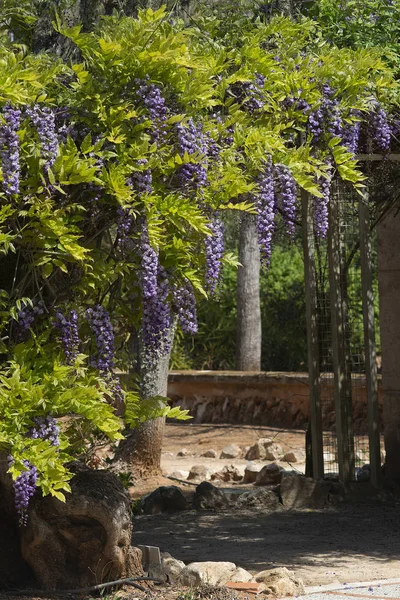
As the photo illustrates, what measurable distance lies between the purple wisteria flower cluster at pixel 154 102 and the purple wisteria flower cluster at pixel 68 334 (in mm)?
1039

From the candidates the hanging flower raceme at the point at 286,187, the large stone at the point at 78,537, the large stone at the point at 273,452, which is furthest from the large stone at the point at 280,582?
the large stone at the point at 273,452

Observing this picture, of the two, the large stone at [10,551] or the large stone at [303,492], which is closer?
the large stone at [10,551]

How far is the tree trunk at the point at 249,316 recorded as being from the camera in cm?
1756

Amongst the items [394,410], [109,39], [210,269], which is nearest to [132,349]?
[210,269]

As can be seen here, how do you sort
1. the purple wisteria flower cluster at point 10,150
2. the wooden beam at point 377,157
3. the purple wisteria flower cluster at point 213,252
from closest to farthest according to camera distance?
the purple wisteria flower cluster at point 10,150
the purple wisteria flower cluster at point 213,252
the wooden beam at point 377,157

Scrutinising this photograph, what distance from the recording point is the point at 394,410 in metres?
10.4

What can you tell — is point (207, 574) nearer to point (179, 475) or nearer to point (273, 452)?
point (179, 475)

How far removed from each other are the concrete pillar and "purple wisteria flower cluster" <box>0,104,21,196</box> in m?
5.98

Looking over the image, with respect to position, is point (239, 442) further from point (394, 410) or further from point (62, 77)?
point (62, 77)

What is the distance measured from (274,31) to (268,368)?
43.4ft

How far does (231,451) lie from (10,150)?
9.11 metres

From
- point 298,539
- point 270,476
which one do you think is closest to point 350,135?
point 298,539

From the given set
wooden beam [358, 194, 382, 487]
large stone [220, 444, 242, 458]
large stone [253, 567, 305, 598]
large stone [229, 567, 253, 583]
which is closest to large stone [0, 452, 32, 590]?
large stone [229, 567, 253, 583]

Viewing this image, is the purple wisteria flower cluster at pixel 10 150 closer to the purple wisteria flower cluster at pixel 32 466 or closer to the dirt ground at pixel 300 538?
the purple wisteria flower cluster at pixel 32 466
